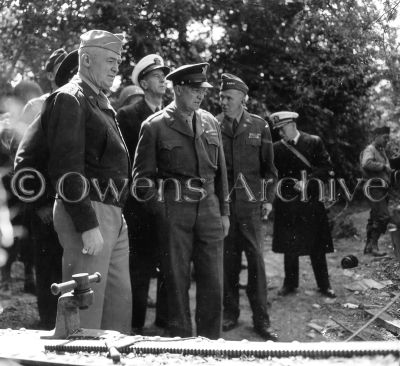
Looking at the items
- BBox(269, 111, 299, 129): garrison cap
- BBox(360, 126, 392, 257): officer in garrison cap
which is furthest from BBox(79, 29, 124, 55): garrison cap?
BBox(360, 126, 392, 257): officer in garrison cap

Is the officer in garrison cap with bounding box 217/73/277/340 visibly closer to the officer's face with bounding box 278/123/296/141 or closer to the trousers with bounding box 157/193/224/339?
the trousers with bounding box 157/193/224/339

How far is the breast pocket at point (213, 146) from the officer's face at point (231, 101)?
3.31 feet

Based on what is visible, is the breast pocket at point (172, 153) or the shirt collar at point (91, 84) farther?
the breast pocket at point (172, 153)

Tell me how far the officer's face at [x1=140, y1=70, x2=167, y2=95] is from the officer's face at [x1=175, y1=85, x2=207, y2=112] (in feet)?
2.68

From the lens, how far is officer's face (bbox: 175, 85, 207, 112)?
5.55m

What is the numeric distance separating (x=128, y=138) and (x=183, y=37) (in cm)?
432

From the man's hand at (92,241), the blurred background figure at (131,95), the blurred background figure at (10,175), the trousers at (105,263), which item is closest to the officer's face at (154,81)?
the blurred background figure at (131,95)

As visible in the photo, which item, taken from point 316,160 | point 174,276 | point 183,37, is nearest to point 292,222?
point 316,160

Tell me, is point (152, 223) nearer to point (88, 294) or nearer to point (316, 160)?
point (316, 160)

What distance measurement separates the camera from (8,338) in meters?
3.13

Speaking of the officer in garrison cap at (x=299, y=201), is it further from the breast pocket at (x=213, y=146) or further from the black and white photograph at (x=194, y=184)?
the breast pocket at (x=213, y=146)

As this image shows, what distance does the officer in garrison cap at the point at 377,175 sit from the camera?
10055 millimetres

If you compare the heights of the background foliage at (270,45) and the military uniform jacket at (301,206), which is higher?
the background foliage at (270,45)

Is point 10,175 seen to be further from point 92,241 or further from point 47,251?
point 92,241
